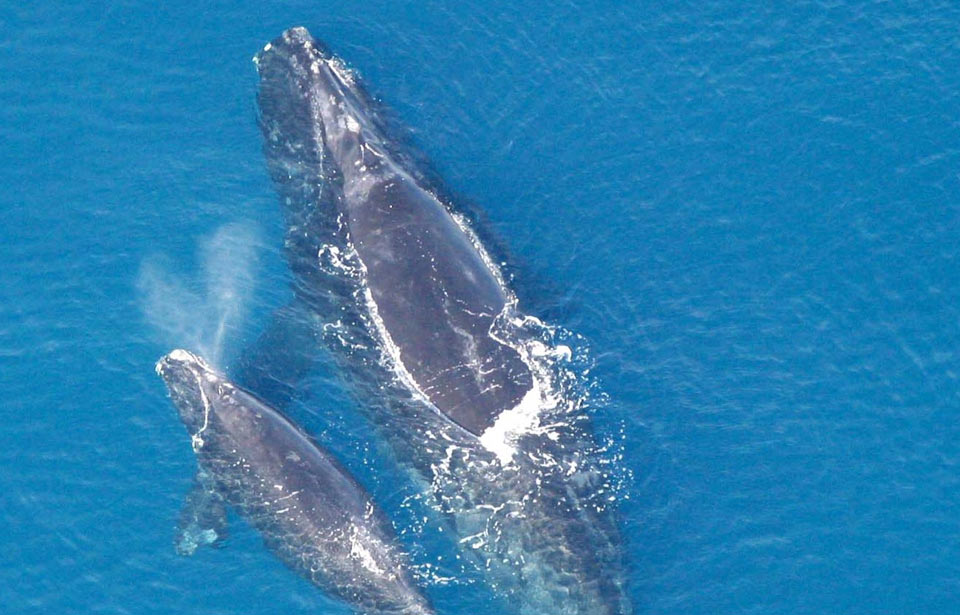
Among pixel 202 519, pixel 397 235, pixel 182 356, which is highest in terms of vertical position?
pixel 397 235

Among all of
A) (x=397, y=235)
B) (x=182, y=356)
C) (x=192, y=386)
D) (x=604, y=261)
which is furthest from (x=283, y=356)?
(x=604, y=261)

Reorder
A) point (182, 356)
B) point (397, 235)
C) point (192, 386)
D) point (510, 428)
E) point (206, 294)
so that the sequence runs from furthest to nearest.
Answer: point (206, 294) < point (397, 235) < point (182, 356) < point (192, 386) < point (510, 428)

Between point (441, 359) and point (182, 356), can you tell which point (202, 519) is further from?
point (441, 359)

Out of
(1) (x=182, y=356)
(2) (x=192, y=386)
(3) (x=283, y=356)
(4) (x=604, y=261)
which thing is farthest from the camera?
(4) (x=604, y=261)

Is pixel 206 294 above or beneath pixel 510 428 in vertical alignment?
above

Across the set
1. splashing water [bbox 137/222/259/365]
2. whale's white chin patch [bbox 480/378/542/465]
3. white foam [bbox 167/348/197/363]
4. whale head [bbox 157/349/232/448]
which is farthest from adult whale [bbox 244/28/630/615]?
whale head [bbox 157/349/232/448]

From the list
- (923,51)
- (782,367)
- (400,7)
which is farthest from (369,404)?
(923,51)

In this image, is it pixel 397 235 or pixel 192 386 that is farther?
pixel 397 235
